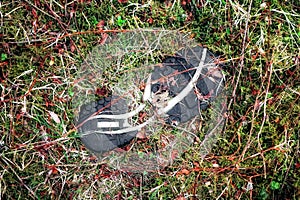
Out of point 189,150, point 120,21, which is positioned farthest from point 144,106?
point 120,21

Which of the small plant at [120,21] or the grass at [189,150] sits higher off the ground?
the small plant at [120,21]

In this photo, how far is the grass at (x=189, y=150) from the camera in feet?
9.48

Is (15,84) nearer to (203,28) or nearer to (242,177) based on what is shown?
(203,28)

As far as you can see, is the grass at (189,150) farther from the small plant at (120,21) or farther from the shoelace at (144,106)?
the shoelace at (144,106)

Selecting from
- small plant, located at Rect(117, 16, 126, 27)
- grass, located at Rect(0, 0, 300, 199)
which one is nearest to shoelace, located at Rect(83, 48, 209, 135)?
grass, located at Rect(0, 0, 300, 199)

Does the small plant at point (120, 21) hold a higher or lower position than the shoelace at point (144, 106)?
higher

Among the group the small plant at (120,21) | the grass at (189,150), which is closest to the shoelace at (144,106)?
the grass at (189,150)

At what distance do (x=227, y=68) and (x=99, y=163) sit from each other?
4.13 ft

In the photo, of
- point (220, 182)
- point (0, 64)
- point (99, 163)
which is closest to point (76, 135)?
point (99, 163)

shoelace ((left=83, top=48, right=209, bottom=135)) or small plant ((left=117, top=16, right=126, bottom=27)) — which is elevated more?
small plant ((left=117, top=16, right=126, bottom=27))

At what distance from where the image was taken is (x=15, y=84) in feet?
9.67

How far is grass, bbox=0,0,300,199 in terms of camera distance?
9.48 ft

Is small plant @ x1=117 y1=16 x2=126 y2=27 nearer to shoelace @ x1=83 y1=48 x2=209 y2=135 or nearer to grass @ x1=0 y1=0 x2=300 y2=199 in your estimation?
grass @ x1=0 y1=0 x2=300 y2=199

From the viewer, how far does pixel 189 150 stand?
9.62ft
